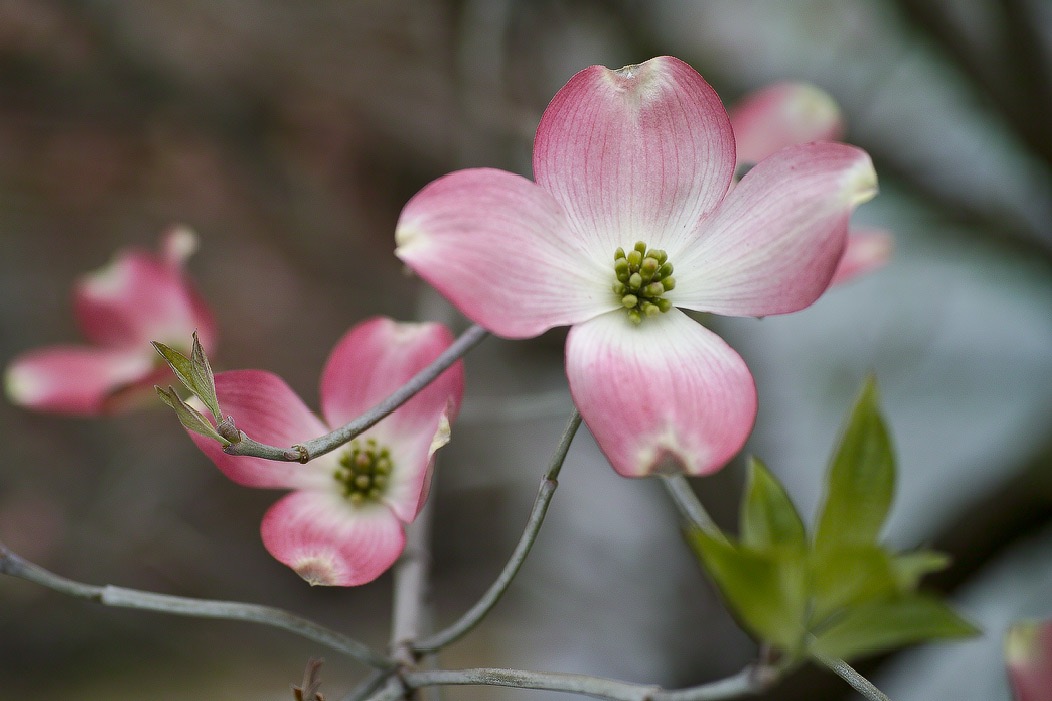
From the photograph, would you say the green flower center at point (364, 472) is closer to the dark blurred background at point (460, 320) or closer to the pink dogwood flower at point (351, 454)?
the pink dogwood flower at point (351, 454)

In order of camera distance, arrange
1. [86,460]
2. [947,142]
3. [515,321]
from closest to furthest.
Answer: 1. [515,321]
2. [86,460]
3. [947,142]

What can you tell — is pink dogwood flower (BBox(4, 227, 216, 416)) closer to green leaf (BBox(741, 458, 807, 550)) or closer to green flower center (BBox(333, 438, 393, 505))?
green flower center (BBox(333, 438, 393, 505))

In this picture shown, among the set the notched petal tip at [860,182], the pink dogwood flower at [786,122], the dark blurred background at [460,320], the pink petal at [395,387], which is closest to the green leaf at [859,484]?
the notched petal tip at [860,182]

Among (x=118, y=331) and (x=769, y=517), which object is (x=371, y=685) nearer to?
(x=769, y=517)

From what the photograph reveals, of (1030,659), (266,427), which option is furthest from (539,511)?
(1030,659)

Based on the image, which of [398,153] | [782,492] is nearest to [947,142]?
[398,153]

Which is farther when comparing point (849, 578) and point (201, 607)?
point (201, 607)

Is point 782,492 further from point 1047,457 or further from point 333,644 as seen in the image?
point 1047,457
